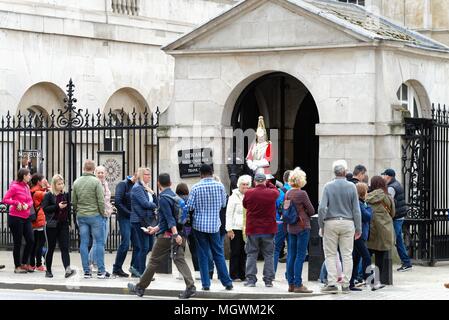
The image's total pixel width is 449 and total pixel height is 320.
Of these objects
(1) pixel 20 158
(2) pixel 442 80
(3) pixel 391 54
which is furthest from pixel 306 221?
(1) pixel 20 158

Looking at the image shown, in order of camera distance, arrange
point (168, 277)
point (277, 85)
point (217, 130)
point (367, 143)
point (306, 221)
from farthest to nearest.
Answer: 1. point (277, 85)
2. point (217, 130)
3. point (367, 143)
4. point (168, 277)
5. point (306, 221)

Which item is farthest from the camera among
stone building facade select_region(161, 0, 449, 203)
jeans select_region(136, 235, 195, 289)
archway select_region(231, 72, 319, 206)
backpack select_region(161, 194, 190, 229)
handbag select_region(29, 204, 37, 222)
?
archway select_region(231, 72, 319, 206)

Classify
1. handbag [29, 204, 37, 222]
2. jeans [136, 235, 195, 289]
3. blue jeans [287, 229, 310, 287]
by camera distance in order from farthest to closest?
handbag [29, 204, 37, 222], blue jeans [287, 229, 310, 287], jeans [136, 235, 195, 289]

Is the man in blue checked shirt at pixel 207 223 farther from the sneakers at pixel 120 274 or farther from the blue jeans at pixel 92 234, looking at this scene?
the sneakers at pixel 120 274

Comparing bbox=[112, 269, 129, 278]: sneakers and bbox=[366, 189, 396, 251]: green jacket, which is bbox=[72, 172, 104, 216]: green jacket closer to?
bbox=[112, 269, 129, 278]: sneakers

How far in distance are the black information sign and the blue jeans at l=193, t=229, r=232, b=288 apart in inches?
204

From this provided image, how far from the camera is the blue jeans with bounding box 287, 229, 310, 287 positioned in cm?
1952

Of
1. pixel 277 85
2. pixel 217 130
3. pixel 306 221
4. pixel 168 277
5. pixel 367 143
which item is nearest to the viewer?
pixel 306 221

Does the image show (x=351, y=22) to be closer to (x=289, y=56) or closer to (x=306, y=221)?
(x=289, y=56)

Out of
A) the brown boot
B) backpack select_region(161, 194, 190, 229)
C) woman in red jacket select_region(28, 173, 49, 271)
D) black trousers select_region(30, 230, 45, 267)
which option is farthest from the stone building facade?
backpack select_region(161, 194, 190, 229)

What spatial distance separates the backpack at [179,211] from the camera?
19250mm

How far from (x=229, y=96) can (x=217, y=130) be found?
2.10 feet

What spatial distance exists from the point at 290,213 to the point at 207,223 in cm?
117

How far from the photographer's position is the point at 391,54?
23.7 metres
